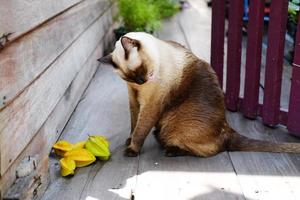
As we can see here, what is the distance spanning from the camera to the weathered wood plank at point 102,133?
6.04ft

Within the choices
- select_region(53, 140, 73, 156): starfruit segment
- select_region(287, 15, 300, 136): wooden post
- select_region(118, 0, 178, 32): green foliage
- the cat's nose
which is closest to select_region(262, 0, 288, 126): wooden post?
select_region(287, 15, 300, 136): wooden post

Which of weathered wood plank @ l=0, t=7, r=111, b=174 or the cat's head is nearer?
weathered wood plank @ l=0, t=7, r=111, b=174

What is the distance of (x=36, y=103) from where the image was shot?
189 cm

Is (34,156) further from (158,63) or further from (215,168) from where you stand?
(215,168)

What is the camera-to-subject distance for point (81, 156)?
6.62 feet

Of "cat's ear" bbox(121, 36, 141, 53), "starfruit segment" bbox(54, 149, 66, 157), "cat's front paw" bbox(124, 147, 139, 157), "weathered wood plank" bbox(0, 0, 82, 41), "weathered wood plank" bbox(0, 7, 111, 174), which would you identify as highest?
"weathered wood plank" bbox(0, 0, 82, 41)

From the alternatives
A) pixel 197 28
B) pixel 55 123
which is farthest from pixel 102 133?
pixel 197 28

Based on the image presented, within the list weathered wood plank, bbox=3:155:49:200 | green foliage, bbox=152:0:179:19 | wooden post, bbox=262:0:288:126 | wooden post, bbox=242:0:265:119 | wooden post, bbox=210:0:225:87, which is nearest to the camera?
weathered wood plank, bbox=3:155:49:200

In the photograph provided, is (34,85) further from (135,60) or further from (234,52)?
(234,52)

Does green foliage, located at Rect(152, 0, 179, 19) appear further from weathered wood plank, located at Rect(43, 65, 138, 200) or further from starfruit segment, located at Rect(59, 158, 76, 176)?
starfruit segment, located at Rect(59, 158, 76, 176)

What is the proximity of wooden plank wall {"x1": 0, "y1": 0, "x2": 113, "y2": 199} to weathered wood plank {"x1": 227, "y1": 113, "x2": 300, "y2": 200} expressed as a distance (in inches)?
36.3

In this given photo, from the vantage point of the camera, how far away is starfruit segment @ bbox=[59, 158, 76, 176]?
1.94 metres

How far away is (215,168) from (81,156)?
0.66 m

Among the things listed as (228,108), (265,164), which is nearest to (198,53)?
(228,108)
